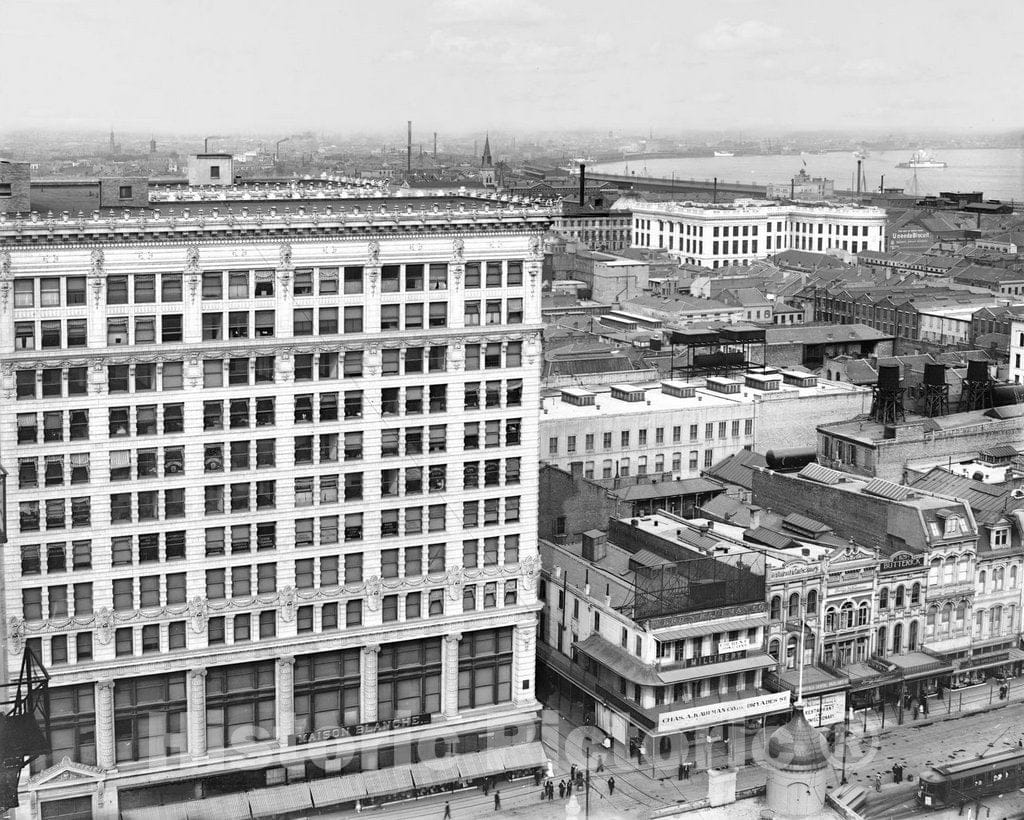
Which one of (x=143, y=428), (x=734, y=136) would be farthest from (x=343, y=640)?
(x=734, y=136)

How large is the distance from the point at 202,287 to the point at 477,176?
155159mm

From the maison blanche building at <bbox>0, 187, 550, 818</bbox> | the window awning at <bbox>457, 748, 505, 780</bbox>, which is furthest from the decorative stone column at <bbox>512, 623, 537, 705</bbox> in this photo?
the window awning at <bbox>457, 748, 505, 780</bbox>

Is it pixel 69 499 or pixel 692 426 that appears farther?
pixel 692 426

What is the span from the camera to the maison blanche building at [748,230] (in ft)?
464

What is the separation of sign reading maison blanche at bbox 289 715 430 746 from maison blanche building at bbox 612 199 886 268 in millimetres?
98967

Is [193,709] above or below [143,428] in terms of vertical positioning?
below

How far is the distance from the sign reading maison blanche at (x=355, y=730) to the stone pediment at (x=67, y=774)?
17.2 ft

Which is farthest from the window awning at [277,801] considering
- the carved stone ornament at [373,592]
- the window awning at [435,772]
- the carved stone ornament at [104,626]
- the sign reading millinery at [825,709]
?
the sign reading millinery at [825,709]

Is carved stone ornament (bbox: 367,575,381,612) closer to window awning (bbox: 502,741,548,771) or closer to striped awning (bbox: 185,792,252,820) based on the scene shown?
window awning (bbox: 502,741,548,771)

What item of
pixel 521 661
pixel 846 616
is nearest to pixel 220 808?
pixel 521 661

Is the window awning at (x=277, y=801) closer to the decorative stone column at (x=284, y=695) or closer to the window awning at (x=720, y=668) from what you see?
the decorative stone column at (x=284, y=695)

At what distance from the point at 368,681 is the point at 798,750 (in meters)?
15.8

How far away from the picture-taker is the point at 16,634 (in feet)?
131

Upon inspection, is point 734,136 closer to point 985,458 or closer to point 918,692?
point 985,458
